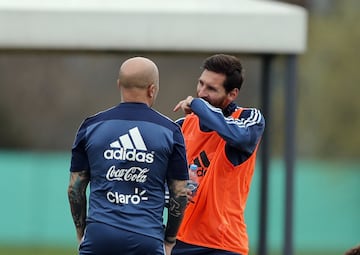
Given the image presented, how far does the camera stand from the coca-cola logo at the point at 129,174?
7555mm

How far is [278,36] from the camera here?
1393 centimetres

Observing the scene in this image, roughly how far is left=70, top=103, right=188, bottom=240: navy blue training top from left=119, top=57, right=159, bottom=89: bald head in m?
0.13

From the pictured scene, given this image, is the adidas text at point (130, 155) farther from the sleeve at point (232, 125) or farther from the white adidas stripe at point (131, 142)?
the sleeve at point (232, 125)

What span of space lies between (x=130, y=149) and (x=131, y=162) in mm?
72

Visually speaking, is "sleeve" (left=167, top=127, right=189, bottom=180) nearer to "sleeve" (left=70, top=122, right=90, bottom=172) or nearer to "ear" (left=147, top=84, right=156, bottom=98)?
"ear" (left=147, top=84, right=156, bottom=98)

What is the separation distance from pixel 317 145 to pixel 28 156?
404 inches

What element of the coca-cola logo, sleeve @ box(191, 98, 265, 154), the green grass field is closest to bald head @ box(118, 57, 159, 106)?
the coca-cola logo

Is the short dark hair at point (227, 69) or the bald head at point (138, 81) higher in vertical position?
the short dark hair at point (227, 69)

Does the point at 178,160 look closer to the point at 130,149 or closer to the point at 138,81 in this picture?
the point at 130,149

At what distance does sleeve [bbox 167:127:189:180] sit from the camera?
25.1 ft

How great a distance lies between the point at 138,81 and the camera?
7578 millimetres

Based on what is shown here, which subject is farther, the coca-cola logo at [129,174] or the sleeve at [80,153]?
the sleeve at [80,153]

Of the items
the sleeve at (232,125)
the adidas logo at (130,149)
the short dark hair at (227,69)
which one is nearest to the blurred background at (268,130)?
the short dark hair at (227,69)

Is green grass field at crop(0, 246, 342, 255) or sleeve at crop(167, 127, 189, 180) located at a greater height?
sleeve at crop(167, 127, 189, 180)
